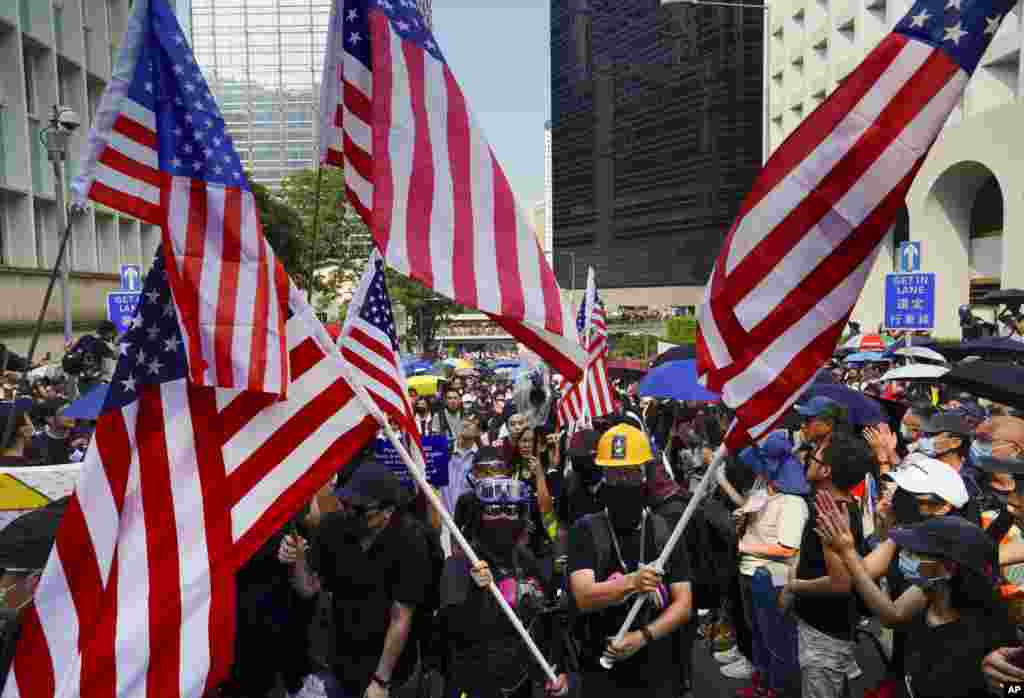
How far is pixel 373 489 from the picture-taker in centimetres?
457

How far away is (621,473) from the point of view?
4234 millimetres

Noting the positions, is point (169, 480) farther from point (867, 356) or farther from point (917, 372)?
point (867, 356)

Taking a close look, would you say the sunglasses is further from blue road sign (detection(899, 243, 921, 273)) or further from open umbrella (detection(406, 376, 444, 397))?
blue road sign (detection(899, 243, 921, 273))

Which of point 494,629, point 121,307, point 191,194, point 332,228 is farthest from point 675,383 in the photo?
point 332,228

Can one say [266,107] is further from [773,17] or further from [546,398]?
[546,398]

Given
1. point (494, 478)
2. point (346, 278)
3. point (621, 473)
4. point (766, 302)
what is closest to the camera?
point (766, 302)

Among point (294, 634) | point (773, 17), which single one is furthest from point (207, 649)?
point (773, 17)

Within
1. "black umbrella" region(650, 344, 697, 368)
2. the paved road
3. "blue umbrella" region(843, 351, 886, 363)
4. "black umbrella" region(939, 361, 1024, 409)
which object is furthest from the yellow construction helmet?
"blue umbrella" region(843, 351, 886, 363)

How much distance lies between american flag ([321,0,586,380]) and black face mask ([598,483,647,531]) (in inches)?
27.0

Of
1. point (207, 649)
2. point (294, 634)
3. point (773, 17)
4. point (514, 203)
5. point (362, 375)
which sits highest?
point (773, 17)

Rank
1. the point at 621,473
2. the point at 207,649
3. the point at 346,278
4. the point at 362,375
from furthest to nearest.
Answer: the point at 346,278, the point at 362,375, the point at 621,473, the point at 207,649

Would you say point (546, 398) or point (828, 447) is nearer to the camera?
point (828, 447)

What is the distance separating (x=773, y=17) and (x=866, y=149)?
152ft

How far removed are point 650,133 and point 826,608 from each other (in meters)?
68.5
